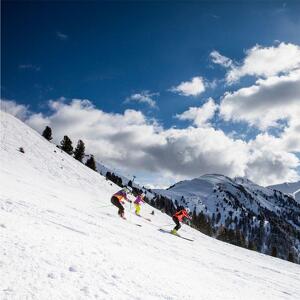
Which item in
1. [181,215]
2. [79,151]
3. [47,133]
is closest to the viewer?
[181,215]

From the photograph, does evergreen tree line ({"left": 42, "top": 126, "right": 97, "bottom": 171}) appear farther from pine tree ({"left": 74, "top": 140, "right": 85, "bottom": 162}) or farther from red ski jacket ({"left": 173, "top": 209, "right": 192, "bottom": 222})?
red ski jacket ({"left": 173, "top": 209, "right": 192, "bottom": 222})

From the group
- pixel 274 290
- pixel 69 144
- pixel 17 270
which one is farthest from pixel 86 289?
pixel 69 144

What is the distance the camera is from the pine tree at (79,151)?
9461 centimetres

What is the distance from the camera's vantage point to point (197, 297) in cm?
776

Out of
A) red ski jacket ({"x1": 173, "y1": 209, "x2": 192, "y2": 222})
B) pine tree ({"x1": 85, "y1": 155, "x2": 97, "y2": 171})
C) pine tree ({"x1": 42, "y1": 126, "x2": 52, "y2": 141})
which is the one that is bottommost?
red ski jacket ({"x1": 173, "y1": 209, "x2": 192, "y2": 222})

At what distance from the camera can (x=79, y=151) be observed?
95.6 m

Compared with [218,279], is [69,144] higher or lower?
higher

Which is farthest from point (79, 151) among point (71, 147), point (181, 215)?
point (181, 215)

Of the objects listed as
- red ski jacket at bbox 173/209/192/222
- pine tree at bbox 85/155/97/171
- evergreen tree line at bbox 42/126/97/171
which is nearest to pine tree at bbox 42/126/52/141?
evergreen tree line at bbox 42/126/97/171

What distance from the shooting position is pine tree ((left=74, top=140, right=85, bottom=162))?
94606 mm

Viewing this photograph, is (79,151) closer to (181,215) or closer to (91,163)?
(91,163)

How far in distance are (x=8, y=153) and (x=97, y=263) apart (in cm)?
3877

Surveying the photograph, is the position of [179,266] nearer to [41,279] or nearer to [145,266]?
[145,266]

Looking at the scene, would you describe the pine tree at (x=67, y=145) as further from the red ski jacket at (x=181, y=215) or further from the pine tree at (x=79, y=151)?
the red ski jacket at (x=181, y=215)
